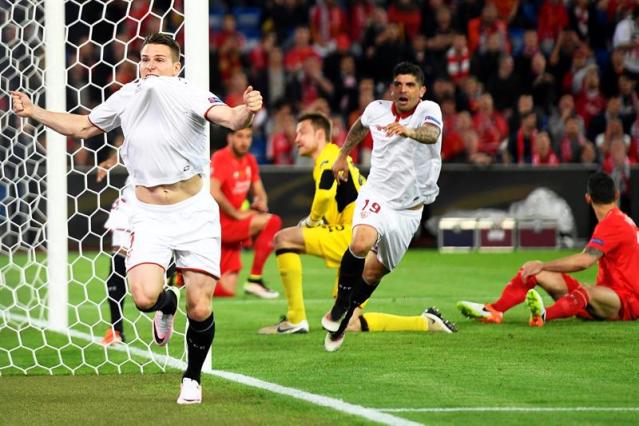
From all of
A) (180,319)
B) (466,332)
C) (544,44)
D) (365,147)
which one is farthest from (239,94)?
(466,332)

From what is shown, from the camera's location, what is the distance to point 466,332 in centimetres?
973

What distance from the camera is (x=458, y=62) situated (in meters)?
21.5

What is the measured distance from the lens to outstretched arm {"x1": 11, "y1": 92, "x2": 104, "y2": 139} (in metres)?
6.95

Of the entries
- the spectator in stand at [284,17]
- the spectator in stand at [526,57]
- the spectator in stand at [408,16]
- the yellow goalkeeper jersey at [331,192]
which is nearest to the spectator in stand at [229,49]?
the spectator in stand at [284,17]

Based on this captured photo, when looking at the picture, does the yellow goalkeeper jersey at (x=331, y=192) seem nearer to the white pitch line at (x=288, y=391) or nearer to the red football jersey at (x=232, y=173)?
the white pitch line at (x=288, y=391)

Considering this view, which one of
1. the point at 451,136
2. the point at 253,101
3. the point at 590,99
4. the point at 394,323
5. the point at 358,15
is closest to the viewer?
the point at 253,101

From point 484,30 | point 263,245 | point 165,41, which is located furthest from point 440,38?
point 165,41

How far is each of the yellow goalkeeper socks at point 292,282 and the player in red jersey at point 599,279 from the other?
1277 mm

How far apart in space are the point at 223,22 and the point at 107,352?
572 inches

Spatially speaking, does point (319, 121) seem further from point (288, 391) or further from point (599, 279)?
point (288, 391)

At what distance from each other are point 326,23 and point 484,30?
8.74ft

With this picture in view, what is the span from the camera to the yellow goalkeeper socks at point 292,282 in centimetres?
987

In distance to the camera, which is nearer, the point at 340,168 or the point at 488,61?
the point at 340,168

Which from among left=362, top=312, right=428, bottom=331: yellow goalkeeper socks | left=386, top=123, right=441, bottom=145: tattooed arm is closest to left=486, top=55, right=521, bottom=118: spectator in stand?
left=362, top=312, right=428, bottom=331: yellow goalkeeper socks
